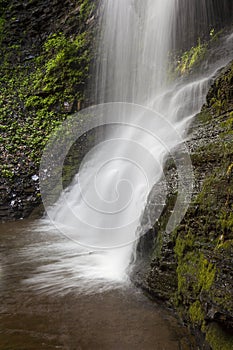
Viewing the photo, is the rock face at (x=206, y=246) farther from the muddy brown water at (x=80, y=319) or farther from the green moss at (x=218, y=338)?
Answer: the muddy brown water at (x=80, y=319)

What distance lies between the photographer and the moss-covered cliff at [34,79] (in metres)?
8.05

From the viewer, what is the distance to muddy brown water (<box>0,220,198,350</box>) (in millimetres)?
2246

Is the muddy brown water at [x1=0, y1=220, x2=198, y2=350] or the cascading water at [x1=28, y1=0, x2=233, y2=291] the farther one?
the cascading water at [x1=28, y1=0, x2=233, y2=291]

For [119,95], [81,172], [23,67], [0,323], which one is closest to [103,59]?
[119,95]

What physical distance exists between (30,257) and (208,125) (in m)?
2.75

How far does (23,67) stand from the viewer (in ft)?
36.5

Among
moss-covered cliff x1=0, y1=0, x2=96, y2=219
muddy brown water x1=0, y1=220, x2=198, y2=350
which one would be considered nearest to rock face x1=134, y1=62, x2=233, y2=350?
muddy brown water x1=0, y1=220, x2=198, y2=350

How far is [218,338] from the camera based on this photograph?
199 cm

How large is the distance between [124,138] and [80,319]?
5.32 meters

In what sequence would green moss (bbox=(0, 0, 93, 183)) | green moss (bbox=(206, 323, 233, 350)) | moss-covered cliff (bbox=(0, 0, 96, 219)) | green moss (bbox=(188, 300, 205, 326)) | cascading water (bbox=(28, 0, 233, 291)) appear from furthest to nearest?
green moss (bbox=(0, 0, 93, 183))
moss-covered cliff (bbox=(0, 0, 96, 219))
cascading water (bbox=(28, 0, 233, 291))
green moss (bbox=(188, 300, 205, 326))
green moss (bbox=(206, 323, 233, 350))

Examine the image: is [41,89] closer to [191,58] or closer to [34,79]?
[34,79]

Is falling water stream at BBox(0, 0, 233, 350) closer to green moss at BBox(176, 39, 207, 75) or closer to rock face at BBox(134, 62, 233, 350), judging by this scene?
rock face at BBox(134, 62, 233, 350)

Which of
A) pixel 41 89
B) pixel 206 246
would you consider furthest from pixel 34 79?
pixel 206 246

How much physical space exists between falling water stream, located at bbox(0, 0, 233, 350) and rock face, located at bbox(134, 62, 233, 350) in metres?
0.19
